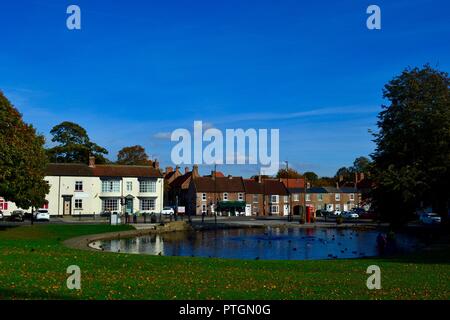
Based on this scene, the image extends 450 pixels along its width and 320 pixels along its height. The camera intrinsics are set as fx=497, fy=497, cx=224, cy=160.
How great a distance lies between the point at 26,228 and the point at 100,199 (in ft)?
118

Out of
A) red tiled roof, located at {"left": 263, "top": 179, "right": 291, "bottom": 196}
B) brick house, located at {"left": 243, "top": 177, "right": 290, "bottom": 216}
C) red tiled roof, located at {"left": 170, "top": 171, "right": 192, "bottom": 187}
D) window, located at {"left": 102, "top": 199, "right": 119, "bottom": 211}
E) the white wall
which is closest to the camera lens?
the white wall

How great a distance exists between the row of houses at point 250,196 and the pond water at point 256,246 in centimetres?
4204

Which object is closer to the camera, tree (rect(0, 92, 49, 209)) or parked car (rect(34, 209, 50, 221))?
tree (rect(0, 92, 49, 209))

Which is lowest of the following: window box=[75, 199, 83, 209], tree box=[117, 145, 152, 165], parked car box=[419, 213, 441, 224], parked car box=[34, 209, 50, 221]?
parked car box=[419, 213, 441, 224]

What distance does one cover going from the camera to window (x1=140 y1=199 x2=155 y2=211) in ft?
260

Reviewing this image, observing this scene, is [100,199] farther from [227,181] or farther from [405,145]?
[405,145]

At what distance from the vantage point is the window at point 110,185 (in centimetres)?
7700

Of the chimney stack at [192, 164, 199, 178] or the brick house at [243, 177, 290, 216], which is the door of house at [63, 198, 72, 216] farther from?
the brick house at [243, 177, 290, 216]

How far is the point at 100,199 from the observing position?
76.8 meters

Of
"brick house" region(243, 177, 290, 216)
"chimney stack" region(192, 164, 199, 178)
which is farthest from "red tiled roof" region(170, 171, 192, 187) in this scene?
"brick house" region(243, 177, 290, 216)

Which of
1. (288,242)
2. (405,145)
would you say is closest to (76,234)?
(288,242)

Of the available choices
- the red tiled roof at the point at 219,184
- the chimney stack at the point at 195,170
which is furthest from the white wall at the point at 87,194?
the chimney stack at the point at 195,170

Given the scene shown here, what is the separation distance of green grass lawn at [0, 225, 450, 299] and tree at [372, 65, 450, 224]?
50.4 feet

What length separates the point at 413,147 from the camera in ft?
132
